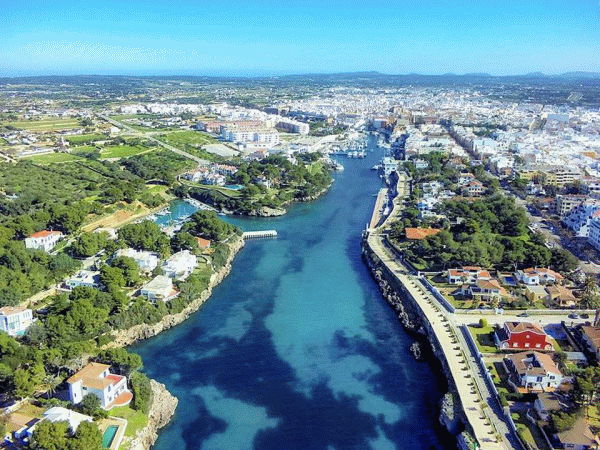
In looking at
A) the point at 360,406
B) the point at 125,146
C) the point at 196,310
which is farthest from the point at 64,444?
the point at 125,146

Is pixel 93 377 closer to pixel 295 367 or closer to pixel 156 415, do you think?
pixel 156 415

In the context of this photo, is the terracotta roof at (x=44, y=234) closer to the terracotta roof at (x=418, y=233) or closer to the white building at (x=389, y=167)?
the terracotta roof at (x=418, y=233)

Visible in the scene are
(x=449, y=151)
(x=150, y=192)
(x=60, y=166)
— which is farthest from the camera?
(x=449, y=151)

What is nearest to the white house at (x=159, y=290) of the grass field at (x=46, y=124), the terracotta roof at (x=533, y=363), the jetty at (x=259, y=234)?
the jetty at (x=259, y=234)

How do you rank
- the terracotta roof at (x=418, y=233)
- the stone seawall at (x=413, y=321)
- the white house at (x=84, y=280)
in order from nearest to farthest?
the stone seawall at (x=413, y=321), the white house at (x=84, y=280), the terracotta roof at (x=418, y=233)

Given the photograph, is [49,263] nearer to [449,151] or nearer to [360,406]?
[360,406]

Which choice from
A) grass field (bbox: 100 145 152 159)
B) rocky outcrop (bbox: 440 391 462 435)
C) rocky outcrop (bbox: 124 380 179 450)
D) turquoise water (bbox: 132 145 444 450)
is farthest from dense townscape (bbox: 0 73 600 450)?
turquoise water (bbox: 132 145 444 450)
